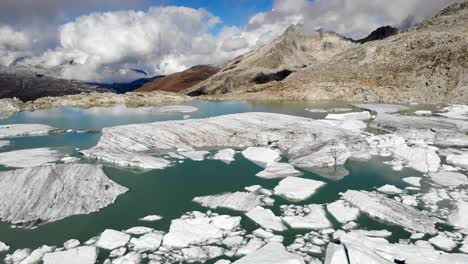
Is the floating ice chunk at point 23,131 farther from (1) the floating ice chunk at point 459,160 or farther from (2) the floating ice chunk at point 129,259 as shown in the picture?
(1) the floating ice chunk at point 459,160

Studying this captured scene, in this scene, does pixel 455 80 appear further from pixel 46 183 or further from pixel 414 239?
pixel 46 183

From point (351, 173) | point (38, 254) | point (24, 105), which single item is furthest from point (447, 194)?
point (24, 105)

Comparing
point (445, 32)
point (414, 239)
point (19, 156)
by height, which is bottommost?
point (414, 239)

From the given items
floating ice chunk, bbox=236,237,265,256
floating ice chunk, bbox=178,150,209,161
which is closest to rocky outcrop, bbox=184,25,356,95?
floating ice chunk, bbox=178,150,209,161

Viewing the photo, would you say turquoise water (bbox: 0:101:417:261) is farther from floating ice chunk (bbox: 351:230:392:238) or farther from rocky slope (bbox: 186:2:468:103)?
rocky slope (bbox: 186:2:468:103)

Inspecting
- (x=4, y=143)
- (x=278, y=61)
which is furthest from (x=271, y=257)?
(x=278, y=61)

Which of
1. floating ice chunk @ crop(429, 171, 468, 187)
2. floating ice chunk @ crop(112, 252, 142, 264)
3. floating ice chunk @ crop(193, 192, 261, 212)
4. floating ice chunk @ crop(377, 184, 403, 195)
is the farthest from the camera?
floating ice chunk @ crop(429, 171, 468, 187)
